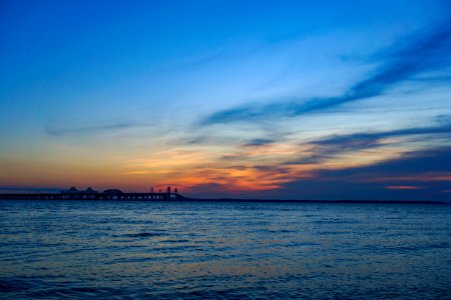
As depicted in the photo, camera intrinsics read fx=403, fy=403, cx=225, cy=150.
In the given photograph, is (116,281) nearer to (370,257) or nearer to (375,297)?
(375,297)

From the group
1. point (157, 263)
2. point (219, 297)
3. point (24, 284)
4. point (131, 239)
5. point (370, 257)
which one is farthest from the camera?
point (131, 239)

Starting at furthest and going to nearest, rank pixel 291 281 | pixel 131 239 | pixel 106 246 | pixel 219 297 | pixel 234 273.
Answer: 1. pixel 131 239
2. pixel 106 246
3. pixel 234 273
4. pixel 291 281
5. pixel 219 297

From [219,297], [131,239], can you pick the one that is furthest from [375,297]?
[131,239]

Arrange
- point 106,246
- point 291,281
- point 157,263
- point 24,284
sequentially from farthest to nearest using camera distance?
point 106,246 < point 157,263 < point 291,281 < point 24,284

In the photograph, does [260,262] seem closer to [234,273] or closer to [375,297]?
[234,273]

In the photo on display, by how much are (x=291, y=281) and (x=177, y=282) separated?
4.66 meters

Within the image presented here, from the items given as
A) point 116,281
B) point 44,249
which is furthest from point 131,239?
point 116,281

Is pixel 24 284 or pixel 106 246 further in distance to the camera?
pixel 106 246

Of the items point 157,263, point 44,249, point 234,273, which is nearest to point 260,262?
point 234,273

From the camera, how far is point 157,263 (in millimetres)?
20359

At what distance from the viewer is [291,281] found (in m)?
16.6

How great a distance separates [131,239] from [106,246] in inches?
187

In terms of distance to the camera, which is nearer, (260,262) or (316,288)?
(316,288)

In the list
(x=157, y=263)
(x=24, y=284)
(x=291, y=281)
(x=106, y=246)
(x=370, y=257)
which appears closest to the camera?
(x=24, y=284)
